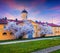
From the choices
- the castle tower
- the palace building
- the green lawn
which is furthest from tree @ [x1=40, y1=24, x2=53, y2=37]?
the green lawn

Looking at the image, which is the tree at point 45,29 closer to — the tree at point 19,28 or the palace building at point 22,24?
the palace building at point 22,24

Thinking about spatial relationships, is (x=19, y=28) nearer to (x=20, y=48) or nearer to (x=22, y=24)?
(x=22, y=24)

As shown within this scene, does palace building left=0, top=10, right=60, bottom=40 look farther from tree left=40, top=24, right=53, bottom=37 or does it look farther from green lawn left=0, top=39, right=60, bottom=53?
green lawn left=0, top=39, right=60, bottom=53

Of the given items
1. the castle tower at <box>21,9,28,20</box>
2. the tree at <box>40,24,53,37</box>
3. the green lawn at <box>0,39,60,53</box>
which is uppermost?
the castle tower at <box>21,9,28,20</box>

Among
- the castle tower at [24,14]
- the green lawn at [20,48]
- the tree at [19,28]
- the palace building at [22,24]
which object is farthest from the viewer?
the tree at [19,28]

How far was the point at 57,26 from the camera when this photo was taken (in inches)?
1410

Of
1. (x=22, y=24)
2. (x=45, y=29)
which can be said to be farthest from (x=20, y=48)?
(x=45, y=29)

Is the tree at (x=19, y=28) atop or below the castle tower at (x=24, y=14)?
below

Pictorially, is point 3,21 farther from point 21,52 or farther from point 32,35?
point 21,52

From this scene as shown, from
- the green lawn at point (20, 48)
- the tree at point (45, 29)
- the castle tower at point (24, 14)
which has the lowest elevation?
the green lawn at point (20, 48)

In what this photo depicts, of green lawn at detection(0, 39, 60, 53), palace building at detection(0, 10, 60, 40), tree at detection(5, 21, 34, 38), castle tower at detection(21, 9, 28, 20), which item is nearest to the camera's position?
green lawn at detection(0, 39, 60, 53)

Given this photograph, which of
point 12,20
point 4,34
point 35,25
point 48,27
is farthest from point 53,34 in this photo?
point 4,34

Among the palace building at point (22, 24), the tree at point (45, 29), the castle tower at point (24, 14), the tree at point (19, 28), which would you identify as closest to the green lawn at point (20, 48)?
the palace building at point (22, 24)

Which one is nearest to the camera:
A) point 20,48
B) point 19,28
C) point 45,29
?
point 20,48
